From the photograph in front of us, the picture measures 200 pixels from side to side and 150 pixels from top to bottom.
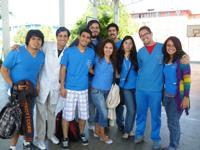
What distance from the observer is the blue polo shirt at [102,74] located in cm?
351

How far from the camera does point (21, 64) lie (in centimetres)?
297

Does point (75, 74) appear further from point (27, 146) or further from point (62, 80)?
point (27, 146)

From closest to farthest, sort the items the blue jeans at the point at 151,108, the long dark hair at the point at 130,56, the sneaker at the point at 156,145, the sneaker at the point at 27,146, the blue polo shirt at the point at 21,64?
1. the blue polo shirt at the point at 21,64
2. the sneaker at the point at 27,146
3. the blue jeans at the point at 151,108
4. the sneaker at the point at 156,145
5. the long dark hair at the point at 130,56

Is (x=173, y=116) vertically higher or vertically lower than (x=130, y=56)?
lower

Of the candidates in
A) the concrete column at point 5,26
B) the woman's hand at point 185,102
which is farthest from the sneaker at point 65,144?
the concrete column at point 5,26

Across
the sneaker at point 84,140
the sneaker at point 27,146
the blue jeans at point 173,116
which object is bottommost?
the sneaker at point 84,140

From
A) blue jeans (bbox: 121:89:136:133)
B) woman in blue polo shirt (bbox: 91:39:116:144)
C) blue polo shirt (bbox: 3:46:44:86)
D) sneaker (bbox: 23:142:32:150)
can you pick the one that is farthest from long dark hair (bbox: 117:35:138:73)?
sneaker (bbox: 23:142:32:150)

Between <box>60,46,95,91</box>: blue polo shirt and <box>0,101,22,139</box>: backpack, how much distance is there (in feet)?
2.23

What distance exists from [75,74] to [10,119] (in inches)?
35.9

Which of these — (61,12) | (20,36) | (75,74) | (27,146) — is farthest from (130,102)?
(20,36)

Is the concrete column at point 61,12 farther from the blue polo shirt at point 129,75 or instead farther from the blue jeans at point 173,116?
the blue jeans at point 173,116

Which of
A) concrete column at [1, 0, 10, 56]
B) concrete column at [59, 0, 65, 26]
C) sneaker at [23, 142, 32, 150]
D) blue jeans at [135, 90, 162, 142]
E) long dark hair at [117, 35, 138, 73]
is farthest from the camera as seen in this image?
concrete column at [59, 0, 65, 26]

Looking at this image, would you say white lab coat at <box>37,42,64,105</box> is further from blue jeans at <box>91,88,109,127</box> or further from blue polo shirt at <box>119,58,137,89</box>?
blue polo shirt at <box>119,58,137,89</box>

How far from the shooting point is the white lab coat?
129 inches
